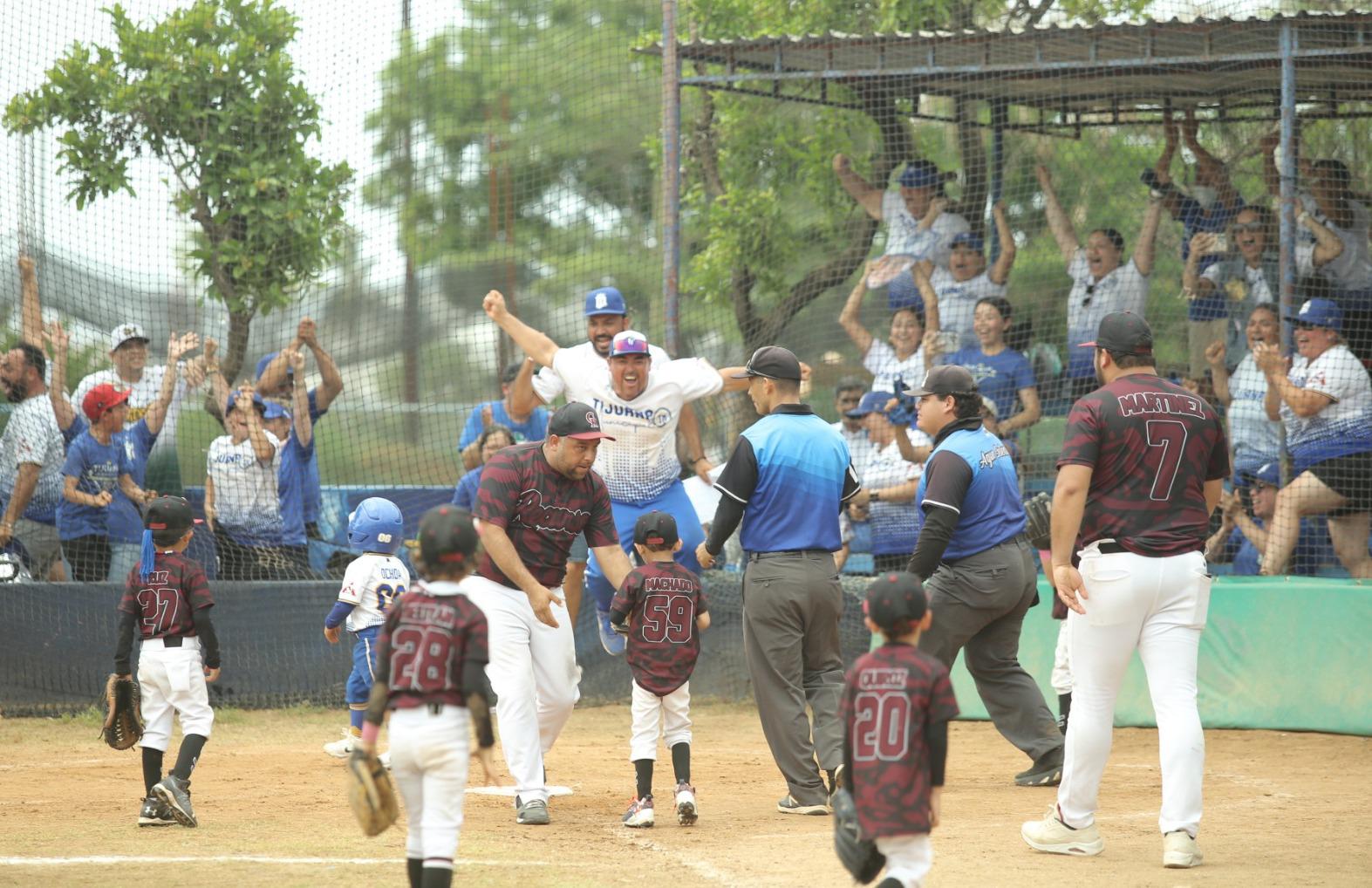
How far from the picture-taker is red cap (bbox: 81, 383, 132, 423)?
1016 centimetres

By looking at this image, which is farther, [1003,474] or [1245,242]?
[1245,242]

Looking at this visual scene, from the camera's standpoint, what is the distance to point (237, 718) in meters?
10.0

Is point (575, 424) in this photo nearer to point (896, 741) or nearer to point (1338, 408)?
point (896, 741)

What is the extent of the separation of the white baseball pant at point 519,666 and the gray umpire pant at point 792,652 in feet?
3.06

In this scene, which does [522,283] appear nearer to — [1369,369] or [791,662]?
[1369,369]

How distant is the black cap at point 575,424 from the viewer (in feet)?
20.9

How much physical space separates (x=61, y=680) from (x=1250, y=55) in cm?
912

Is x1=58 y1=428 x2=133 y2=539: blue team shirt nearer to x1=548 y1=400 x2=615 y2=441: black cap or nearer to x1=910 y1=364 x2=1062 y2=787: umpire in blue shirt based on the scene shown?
x1=548 y1=400 x2=615 y2=441: black cap

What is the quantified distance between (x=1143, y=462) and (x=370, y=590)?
424 centimetres

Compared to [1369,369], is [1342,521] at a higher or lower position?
lower

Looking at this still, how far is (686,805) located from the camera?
256 inches

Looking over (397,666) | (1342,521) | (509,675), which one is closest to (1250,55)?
(1342,521)

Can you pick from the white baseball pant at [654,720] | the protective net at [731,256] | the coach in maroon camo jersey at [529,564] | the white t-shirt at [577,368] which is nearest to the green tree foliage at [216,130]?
the protective net at [731,256]

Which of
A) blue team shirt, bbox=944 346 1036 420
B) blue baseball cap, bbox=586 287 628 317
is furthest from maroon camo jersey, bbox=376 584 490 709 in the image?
blue team shirt, bbox=944 346 1036 420
